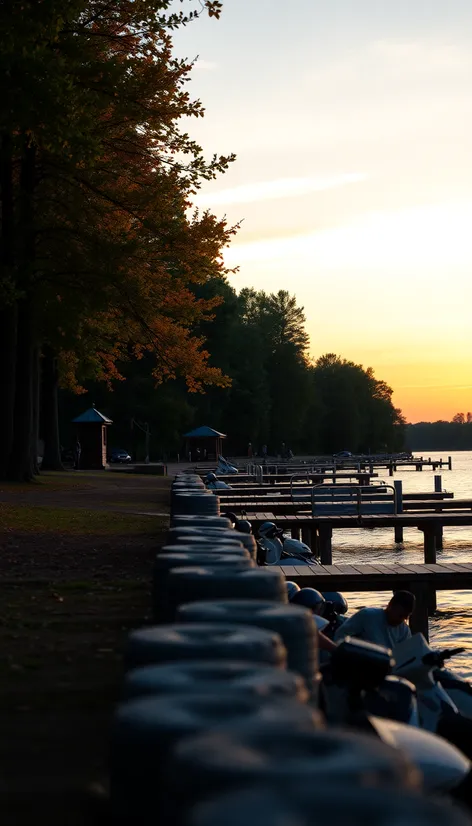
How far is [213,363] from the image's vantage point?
95.2 metres

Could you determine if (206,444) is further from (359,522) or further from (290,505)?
(359,522)

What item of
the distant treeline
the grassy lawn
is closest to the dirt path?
the grassy lawn

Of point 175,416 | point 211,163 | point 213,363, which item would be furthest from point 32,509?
point 213,363

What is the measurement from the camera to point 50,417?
4812 cm

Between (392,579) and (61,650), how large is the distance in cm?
935

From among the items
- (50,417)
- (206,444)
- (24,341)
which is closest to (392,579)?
(24,341)

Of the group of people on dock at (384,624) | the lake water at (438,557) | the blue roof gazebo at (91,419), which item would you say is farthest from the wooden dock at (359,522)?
the blue roof gazebo at (91,419)

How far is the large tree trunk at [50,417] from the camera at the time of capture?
47156mm

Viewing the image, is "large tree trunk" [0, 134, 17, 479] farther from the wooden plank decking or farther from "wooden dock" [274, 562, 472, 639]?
"wooden dock" [274, 562, 472, 639]

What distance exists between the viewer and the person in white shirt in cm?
1012

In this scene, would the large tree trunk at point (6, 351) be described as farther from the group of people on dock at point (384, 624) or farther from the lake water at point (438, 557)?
the group of people on dock at point (384, 624)

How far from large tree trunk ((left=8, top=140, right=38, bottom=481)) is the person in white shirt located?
65.8 ft

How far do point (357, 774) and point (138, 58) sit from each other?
86.4 ft

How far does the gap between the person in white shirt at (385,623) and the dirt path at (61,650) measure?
2.06m
